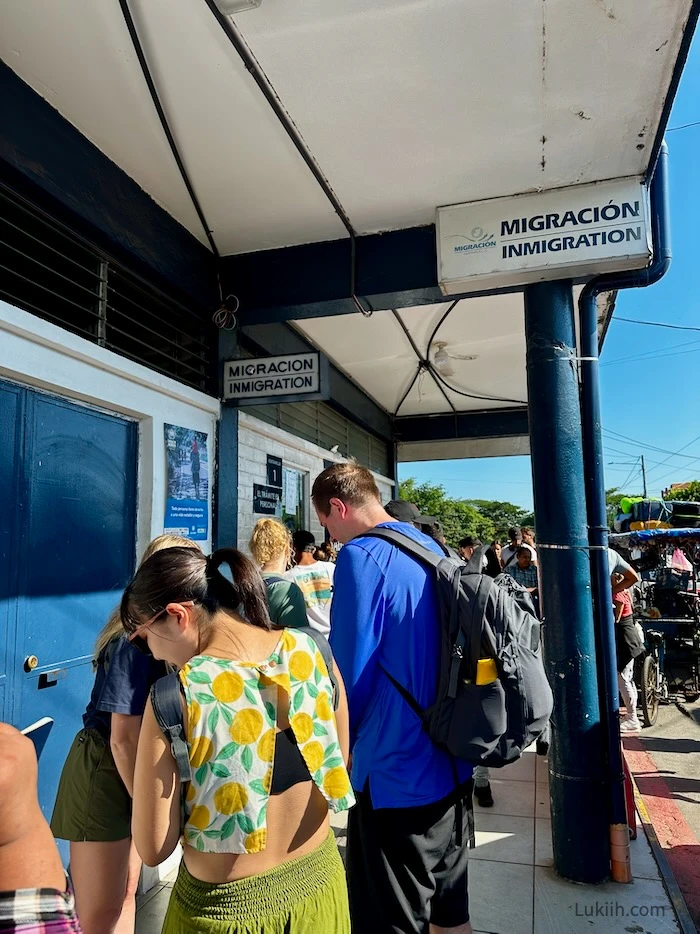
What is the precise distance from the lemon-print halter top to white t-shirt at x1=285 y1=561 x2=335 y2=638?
8.72 feet

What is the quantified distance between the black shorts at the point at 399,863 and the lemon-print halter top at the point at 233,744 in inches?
30.7

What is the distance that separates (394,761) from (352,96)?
2861mm

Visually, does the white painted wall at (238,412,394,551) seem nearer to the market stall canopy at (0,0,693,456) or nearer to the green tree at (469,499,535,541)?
the market stall canopy at (0,0,693,456)

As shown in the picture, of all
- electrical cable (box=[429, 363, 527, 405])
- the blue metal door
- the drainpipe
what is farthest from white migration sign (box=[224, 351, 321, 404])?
electrical cable (box=[429, 363, 527, 405])

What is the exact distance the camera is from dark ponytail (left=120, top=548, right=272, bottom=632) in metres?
1.62

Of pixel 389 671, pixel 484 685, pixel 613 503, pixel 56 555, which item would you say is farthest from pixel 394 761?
pixel 613 503

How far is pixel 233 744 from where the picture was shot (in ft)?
4.54

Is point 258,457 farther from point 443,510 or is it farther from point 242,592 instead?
point 443,510

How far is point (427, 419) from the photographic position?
10.8 meters

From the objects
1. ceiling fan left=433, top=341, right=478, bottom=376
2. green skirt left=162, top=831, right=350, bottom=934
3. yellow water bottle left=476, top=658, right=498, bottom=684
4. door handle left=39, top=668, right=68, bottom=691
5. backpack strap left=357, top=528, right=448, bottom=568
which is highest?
ceiling fan left=433, top=341, right=478, bottom=376

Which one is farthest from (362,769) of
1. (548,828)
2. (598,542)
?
(548,828)

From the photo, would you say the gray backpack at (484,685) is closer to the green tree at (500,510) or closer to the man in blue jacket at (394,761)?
the man in blue jacket at (394,761)

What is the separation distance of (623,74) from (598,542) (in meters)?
2.32

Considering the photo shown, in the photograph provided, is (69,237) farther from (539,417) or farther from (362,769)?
(362,769)
